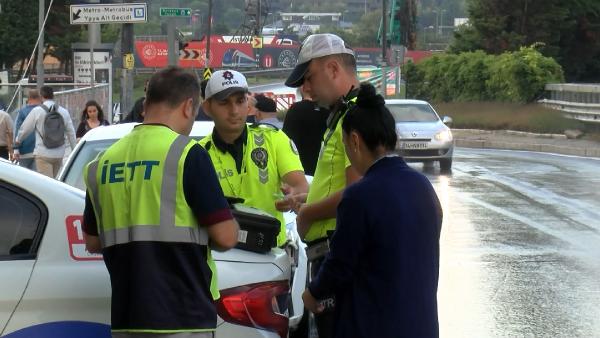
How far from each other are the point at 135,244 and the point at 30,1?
58.6m

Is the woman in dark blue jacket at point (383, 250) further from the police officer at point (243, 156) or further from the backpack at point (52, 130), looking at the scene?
the backpack at point (52, 130)

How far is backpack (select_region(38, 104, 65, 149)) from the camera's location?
587 inches

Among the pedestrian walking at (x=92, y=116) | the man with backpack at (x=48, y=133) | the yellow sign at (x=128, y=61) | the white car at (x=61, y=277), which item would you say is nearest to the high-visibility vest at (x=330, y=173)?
the white car at (x=61, y=277)

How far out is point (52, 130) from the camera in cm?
1491

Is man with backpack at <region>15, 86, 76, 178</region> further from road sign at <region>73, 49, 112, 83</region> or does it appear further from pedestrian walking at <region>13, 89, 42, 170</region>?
road sign at <region>73, 49, 112, 83</region>

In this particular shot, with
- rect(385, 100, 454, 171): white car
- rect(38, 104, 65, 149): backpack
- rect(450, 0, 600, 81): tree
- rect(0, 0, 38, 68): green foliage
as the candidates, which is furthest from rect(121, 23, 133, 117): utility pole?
rect(0, 0, 38, 68): green foliage

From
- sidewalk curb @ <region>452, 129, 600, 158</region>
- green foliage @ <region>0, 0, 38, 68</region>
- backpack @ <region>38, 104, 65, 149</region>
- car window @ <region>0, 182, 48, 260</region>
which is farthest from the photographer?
green foliage @ <region>0, 0, 38, 68</region>

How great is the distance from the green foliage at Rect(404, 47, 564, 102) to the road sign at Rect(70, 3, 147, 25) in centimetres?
2099

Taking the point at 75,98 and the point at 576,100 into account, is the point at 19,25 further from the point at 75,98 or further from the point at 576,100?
the point at 75,98

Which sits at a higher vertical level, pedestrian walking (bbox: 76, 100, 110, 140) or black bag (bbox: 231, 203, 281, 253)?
black bag (bbox: 231, 203, 281, 253)

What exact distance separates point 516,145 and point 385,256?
29564mm

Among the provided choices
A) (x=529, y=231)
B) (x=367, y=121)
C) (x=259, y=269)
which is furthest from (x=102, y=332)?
(x=529, y=231)

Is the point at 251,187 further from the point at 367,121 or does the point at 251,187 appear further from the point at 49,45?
the point at 49,45

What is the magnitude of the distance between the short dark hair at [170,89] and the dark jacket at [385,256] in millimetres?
706
